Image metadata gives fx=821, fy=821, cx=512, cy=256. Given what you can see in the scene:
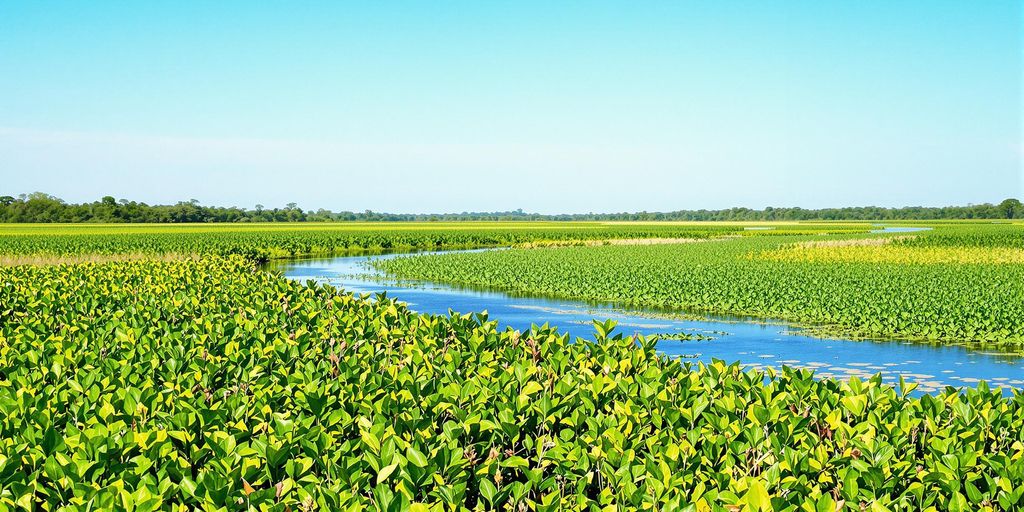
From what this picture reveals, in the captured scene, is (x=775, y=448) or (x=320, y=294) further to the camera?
(x=320, y=294)

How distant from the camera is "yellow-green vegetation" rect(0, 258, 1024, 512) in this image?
153 inches

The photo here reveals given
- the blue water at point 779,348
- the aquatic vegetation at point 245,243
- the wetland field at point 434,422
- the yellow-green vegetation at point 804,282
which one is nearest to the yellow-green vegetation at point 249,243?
the aquatic vegetation at point 245,243

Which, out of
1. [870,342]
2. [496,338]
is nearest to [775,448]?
[496,338]

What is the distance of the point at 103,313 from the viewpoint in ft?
41.3

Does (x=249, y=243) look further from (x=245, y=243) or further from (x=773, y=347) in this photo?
(x=773, y=347)

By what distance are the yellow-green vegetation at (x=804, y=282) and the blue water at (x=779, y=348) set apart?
4.89ft

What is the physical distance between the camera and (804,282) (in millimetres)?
27938

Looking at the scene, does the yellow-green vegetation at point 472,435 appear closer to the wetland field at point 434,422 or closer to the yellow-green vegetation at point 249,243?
the wetland field at point 434,422

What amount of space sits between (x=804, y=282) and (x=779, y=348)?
35.3 ft

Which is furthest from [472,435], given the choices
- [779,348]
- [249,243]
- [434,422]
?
[249,243]

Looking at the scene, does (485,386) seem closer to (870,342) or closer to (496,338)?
(496,338)

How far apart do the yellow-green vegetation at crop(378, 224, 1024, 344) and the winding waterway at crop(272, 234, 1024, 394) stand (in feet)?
4.84

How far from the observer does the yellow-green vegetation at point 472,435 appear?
3.89 metres

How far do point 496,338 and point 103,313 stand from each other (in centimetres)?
718
